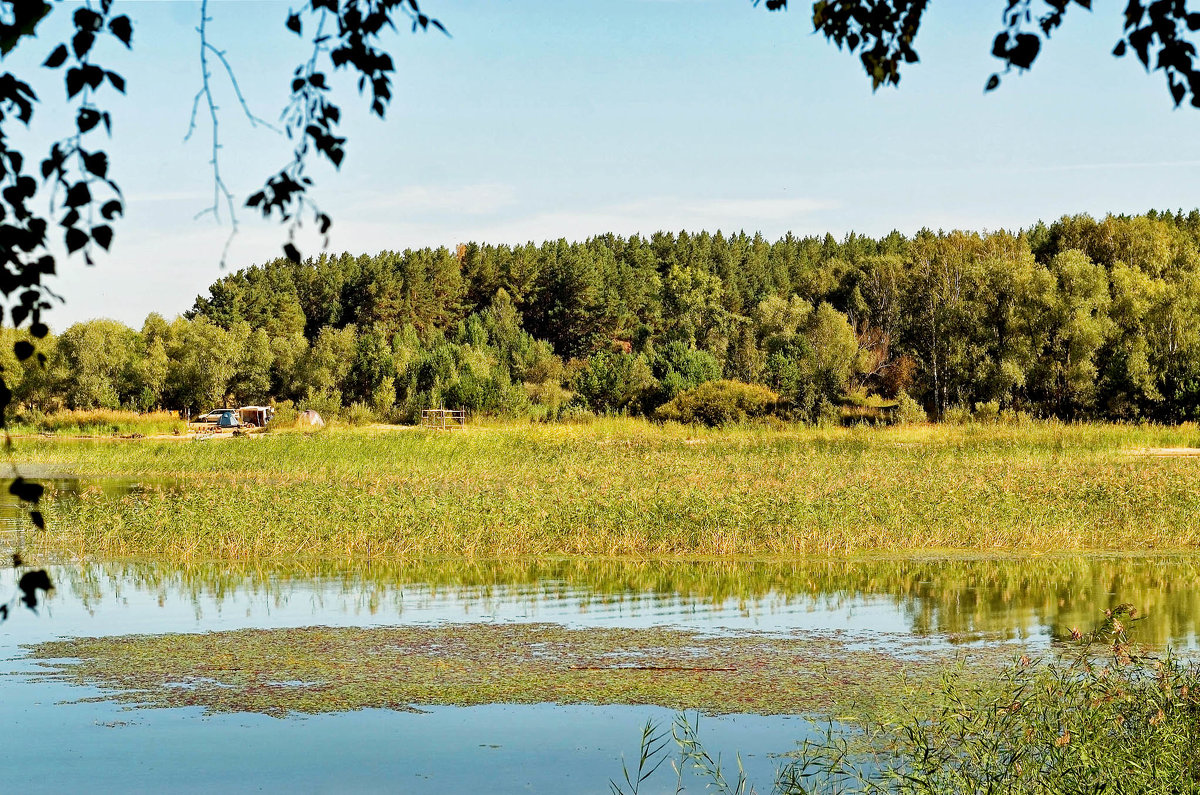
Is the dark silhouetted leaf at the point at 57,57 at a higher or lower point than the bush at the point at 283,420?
higher

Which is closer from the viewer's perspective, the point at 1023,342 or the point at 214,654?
the point at 214,654

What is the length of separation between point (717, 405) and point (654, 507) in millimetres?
29737

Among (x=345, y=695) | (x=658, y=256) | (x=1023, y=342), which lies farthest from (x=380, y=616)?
(x=658, y=256)

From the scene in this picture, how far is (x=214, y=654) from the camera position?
1213 cm

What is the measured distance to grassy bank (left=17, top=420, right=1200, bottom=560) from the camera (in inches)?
735

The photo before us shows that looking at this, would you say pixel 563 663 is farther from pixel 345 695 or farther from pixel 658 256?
pixel 658 256

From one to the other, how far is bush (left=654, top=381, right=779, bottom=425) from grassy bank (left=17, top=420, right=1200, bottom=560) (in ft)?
61.1

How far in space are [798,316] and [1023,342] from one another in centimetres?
2090

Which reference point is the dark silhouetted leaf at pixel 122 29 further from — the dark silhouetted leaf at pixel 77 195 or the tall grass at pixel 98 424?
the tall grass at pixel 98 424

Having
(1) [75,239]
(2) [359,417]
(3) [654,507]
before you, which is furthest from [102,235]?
(2) [359,417]

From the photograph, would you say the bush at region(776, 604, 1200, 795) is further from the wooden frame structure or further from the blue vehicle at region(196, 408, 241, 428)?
the blue vehicle at region(196, 408, 241, 428)

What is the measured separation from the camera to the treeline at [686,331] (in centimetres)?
5066

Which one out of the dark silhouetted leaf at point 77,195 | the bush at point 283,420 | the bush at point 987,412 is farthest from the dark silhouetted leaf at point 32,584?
the bush at point 283,420

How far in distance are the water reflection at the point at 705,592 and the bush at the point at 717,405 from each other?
3090 cm
